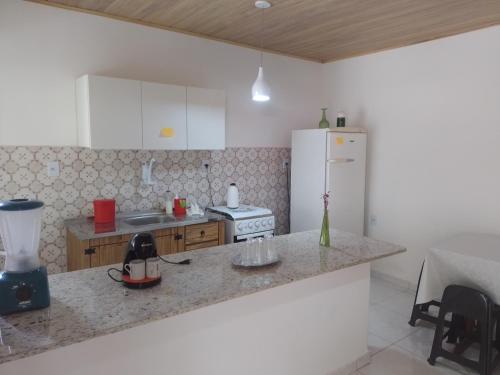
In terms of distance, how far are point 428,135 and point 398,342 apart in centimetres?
210

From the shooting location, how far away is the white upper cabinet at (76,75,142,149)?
9.51ft

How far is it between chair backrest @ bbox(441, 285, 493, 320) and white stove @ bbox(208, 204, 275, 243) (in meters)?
1.75

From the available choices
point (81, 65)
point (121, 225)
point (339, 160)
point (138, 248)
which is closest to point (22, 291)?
point (138, 248)

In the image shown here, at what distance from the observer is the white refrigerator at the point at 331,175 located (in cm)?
396

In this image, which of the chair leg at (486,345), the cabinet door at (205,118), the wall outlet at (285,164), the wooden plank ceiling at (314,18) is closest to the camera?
the chair leg at (486,345)

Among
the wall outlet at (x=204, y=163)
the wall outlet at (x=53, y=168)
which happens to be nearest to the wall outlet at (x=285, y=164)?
the wall outlet at (x=204, y=163)

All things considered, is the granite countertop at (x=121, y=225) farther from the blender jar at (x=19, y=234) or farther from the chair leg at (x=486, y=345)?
the chair leg at (x=486, y=345)

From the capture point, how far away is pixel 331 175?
3.96 metres

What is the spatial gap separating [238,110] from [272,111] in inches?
20.5

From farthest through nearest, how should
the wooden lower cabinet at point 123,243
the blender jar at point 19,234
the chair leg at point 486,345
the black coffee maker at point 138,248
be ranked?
the wooden lower cabinet at point 123,243 < the chair leg at point 486,345 < the black coffee maker at point 138,248 < the blender jar at point 19,234

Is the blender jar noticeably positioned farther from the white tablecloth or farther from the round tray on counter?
the white tablecloth

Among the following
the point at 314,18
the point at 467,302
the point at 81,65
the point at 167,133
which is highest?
the point at 314,18

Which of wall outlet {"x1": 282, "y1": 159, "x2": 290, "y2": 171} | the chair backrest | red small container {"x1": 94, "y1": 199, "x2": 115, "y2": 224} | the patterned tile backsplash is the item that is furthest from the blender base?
wall outlet {"x1": 282, "y1": 159, "x2": 290, "y2": 171}

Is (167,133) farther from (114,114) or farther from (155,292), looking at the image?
(155,292)
